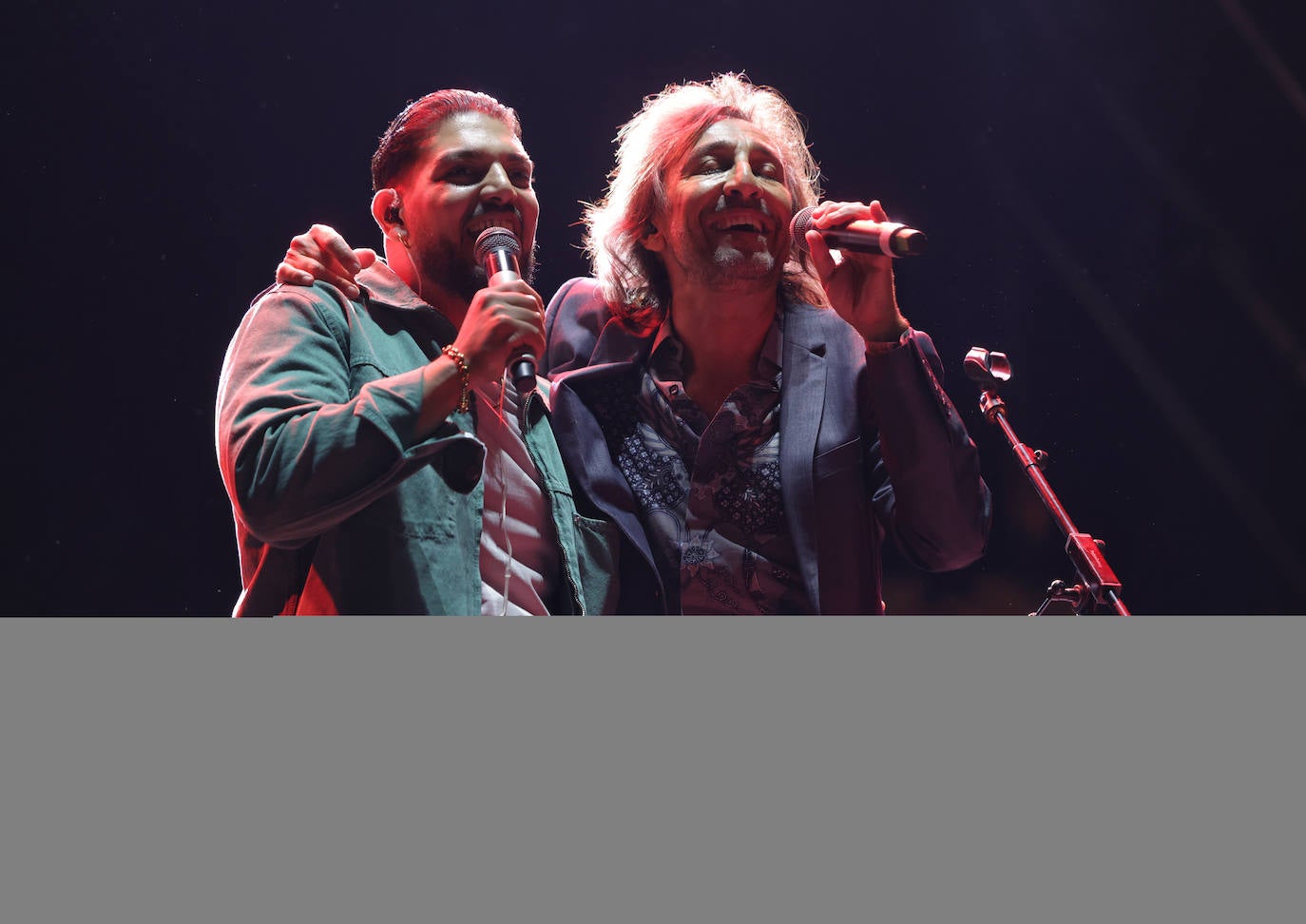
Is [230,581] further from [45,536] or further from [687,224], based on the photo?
[687,224]

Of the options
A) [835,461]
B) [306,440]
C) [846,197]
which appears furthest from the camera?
[846,197]

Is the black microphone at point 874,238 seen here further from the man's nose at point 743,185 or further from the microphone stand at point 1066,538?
the microphone stand at point 1066,538

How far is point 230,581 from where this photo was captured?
2246 mm

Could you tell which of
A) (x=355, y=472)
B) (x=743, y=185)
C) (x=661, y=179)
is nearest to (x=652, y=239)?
(x=661, y=179)

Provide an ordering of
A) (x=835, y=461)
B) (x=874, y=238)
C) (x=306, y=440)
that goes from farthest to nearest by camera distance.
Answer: (x=835, y=461) < (x=874, y=238) < (x=306, y=440)

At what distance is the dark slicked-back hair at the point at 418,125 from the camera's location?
2.07 meters

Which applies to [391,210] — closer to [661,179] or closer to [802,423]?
[661,179]

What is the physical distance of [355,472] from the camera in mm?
1581

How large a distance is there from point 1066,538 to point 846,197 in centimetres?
99

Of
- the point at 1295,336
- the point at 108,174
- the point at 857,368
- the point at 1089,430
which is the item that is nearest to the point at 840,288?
the point at 857,368

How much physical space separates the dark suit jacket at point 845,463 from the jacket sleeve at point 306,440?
0.39 metres

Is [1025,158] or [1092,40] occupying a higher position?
[1092,40]

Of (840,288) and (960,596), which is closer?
(840,288)

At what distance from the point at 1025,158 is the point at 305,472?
5.54 ft
